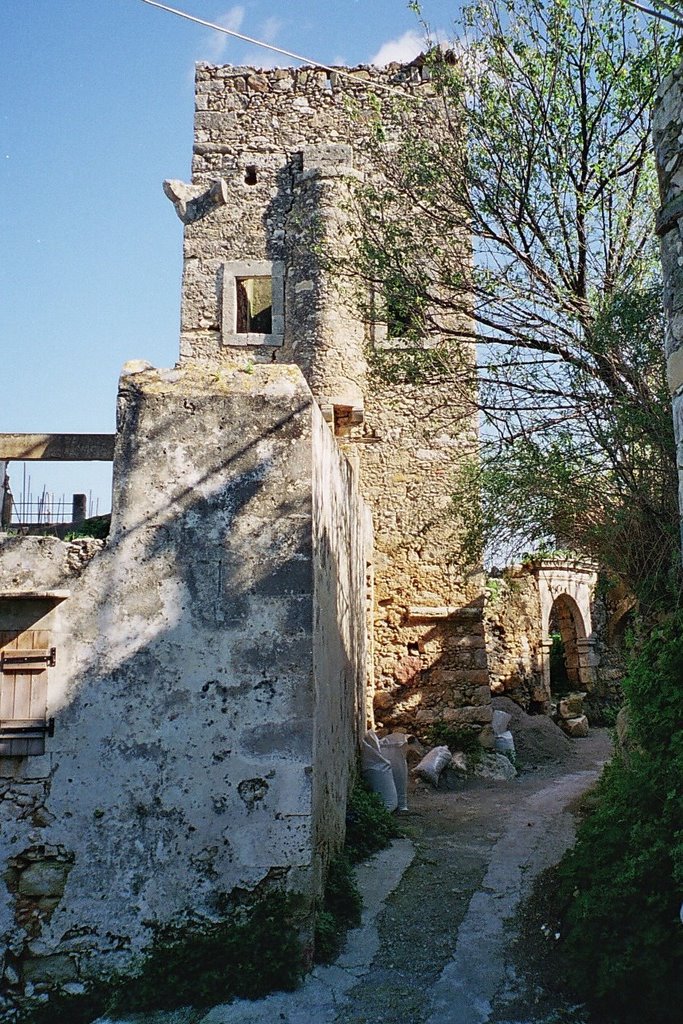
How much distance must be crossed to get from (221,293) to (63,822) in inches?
367

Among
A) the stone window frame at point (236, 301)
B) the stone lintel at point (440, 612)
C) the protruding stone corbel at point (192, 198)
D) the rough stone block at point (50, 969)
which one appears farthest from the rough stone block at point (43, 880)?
the protruding stone corbel at point (192, 198)

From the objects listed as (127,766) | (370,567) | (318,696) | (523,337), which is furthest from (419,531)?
(127,766)

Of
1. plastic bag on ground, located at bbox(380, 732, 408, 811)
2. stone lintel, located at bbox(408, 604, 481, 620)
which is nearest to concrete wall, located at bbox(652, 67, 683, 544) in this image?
plastic bag on ground, located at bbox(380, 732, 408, 811)

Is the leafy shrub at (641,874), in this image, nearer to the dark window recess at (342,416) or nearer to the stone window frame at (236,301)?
the dark window recess at (342,416)

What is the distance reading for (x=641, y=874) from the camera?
4.14 metres

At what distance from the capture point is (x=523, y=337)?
718 cm

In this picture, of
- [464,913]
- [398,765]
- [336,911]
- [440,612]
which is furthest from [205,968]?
[440,612]

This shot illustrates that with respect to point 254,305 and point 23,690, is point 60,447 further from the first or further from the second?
point 254,305

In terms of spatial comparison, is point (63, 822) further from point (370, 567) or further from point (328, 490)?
point (370, 567)

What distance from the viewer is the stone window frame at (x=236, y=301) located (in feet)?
40.0

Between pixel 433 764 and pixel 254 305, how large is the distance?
24.9 ft

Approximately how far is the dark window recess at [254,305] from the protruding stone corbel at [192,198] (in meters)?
1.26

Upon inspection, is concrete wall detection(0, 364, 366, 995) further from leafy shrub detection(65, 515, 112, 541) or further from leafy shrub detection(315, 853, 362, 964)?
leafy shrub detection(65, 515, 112, 541)

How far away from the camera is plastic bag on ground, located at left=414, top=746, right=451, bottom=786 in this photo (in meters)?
9.73
